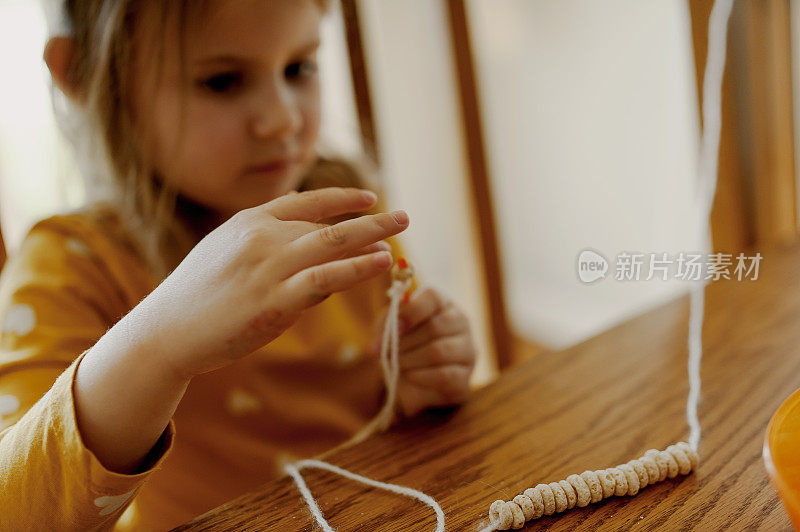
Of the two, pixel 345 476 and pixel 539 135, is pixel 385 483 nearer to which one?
pixel 345 476

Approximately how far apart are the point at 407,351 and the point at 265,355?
0.24m

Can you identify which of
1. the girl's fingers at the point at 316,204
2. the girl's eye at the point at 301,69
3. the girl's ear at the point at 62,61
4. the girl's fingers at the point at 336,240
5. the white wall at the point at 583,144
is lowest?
the white wall at the point at 583,144

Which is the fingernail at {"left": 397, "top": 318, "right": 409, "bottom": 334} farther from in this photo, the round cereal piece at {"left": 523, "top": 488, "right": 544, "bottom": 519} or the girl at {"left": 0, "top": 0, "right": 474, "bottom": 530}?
the round cereal piece at {"left": 523, "top": 488, "right": 544, "bottom": 519}

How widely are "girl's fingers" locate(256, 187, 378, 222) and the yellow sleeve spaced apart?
15 cm

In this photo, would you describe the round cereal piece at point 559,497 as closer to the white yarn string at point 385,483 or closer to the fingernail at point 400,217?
the white yarn string at point 385,483

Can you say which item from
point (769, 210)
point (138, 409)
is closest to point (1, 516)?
point (138, 409)

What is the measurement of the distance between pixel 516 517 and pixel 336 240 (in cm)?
18

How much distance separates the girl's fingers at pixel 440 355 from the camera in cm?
58

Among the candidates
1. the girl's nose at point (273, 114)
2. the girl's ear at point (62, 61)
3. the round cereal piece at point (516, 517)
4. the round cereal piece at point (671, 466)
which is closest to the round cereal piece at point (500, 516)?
the round cereal piece at point (516, 517)

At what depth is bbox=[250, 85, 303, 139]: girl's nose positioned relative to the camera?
62 centimetres

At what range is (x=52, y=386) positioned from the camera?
1.34ft

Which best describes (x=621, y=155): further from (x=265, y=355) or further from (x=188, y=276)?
(x=188, y=276)

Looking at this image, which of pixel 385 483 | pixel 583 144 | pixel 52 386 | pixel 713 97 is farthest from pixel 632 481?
pixel 583 144

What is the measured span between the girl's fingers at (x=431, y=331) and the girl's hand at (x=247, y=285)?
0.75ft
